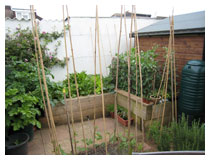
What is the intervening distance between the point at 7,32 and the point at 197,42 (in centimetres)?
410

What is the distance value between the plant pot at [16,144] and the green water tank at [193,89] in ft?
8.45

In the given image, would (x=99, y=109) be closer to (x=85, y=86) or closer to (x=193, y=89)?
(x=85, y=86)

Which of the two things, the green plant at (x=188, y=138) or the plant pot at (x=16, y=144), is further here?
the plant pot at (x=16, y=144)

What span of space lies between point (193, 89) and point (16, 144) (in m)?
2.78

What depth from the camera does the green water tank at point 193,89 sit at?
101 inches

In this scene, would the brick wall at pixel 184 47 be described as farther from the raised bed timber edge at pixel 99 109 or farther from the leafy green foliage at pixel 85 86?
the leafy green foliage at pixel 85 86

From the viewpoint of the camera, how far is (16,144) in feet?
7.12

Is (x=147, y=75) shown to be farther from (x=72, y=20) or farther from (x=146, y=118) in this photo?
Result: (x=72, y=20)

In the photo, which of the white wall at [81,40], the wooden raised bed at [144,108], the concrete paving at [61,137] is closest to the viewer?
the concrete paving at [61,137]

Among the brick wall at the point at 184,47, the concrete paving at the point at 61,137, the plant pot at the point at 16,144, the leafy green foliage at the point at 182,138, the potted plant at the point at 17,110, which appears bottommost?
the concrete paving at the point at 61,137

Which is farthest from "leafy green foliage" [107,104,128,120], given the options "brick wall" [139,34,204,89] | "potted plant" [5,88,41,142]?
"potted plant" [5,88,41,142]

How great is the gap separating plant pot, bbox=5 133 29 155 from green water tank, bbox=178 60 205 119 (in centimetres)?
258

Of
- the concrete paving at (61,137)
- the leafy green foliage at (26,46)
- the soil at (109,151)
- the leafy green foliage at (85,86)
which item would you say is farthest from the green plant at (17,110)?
the leafy green foliage at (26,46)

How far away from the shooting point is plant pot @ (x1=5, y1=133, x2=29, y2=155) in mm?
2090
